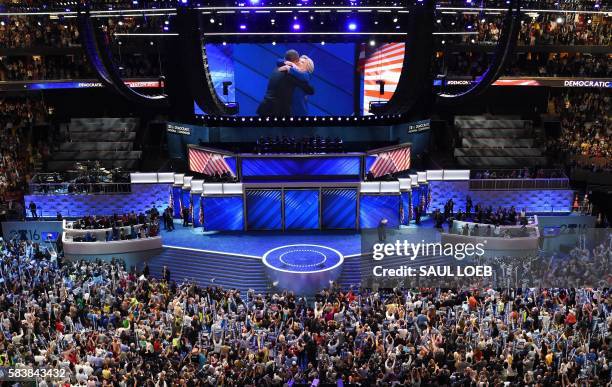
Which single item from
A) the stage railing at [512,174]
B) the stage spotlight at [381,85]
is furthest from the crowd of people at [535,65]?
the stage railing at [512,174]

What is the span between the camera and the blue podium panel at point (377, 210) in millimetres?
27859

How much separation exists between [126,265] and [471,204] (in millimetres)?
15866

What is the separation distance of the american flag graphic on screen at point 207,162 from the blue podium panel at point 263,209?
1843 mm

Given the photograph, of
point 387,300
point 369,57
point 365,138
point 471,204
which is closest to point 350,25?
point 369,57

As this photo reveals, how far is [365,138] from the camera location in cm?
3095

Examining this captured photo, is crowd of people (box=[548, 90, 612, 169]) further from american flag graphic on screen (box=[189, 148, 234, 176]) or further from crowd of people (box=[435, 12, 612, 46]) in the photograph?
american flag graphic on screen (box=[189, 148, 234, 176])

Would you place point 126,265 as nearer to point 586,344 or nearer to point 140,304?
point 140,304

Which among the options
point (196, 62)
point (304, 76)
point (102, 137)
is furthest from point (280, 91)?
point (102, 137)

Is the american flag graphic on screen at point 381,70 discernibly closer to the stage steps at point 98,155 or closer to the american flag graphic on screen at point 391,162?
the american flag graphic on screen at point 391,162

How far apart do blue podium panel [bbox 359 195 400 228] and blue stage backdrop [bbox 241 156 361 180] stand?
4.45 ft

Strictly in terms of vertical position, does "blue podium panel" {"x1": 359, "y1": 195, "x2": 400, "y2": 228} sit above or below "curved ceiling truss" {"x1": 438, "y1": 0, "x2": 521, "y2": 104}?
below

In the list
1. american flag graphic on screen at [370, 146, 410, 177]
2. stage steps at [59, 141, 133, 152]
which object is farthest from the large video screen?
stage steps at [59, 141, 133, 152]

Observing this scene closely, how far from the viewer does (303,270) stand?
21953 mm
